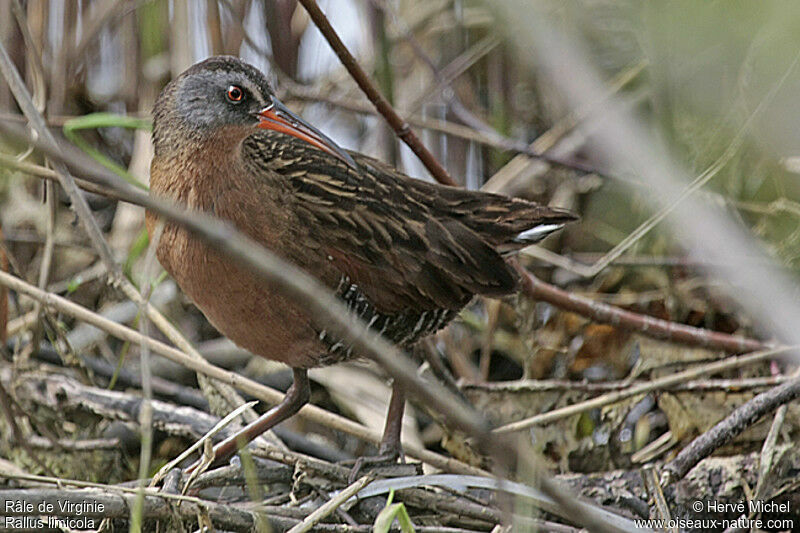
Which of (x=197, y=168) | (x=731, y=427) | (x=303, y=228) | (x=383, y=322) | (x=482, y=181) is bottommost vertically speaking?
(x=731, y=427)

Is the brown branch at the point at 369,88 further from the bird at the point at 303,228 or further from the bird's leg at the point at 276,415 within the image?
the bird's leg at the point at 276,415

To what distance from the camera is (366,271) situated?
2.32 metres

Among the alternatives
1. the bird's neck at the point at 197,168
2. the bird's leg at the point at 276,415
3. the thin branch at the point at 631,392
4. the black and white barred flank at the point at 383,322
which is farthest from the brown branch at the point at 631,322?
the bird's neck at the point at 197,168

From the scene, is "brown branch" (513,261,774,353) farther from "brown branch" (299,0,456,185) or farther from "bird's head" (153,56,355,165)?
"bird's head" (153,56,355,165)

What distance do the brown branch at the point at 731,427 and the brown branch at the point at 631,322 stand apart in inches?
23.8

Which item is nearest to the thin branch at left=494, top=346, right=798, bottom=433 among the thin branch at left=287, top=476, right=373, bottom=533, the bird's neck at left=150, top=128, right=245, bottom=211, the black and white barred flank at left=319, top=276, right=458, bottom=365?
the black and white barred flank at left=319, top=276, right=458, bottom=365

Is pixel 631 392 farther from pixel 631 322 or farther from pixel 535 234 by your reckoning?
pixel 535 234

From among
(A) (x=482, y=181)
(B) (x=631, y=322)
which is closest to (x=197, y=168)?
(B) (x=631, y=322)

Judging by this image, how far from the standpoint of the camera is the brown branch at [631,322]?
2.75 m

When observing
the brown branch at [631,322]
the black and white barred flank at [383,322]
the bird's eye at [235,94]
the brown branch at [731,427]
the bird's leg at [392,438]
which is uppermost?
the bird's eye at [235,94]

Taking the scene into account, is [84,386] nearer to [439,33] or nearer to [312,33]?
[312,33]

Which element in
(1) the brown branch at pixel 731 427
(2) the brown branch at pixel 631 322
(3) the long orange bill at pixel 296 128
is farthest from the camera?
(2) the brown branch at pixel 631 322

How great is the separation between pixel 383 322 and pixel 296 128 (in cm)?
55

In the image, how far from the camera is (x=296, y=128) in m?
2.39
